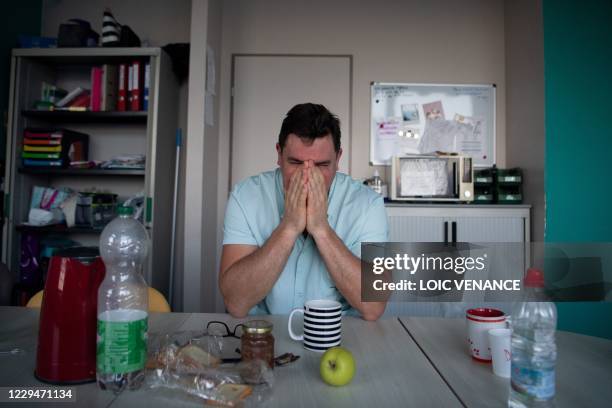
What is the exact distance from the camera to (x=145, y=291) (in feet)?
2.68

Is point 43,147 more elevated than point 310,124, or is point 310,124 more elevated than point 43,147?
point 43,147

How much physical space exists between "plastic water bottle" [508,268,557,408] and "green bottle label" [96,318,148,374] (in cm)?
61

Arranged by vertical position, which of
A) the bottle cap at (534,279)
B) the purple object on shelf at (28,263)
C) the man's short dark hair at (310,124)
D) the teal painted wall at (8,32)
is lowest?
the purple object on shelf at (28,263)

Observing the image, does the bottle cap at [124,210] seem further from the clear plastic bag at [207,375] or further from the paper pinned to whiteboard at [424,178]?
the paper pinned to whiteboard at [424,178]

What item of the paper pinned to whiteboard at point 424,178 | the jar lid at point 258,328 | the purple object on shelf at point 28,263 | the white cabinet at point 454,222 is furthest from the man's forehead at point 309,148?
the purple object on shelf at point 28,263

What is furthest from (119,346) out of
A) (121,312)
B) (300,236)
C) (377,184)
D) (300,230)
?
(377,184)

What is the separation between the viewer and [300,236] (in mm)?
1444

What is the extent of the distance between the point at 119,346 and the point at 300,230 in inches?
26.4

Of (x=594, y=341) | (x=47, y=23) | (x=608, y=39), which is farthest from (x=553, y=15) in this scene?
(x=47, y=23)

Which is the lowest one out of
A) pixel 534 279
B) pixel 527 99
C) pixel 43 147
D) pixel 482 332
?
pixel 482 332

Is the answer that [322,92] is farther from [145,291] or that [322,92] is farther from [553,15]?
[145,291]

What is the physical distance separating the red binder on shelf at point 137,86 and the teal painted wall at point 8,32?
0.87 metres

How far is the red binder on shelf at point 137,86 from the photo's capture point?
278 cm

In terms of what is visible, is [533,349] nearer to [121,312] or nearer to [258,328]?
[258,328]
